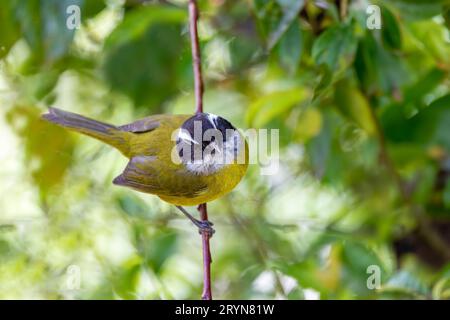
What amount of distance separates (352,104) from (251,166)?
2.28 ft

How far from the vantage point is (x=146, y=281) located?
2.28m

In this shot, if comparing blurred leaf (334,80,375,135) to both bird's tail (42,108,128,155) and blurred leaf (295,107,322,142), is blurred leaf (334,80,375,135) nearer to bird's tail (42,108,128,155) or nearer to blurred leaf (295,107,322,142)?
blurred leaf (295,107,322,142)

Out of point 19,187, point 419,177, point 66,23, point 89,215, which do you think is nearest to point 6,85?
point 19,187

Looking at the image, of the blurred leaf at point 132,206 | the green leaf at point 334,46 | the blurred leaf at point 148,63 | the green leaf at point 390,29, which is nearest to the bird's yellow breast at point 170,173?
the blurred leaf at point 132,206

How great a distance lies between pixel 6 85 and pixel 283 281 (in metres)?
1.07

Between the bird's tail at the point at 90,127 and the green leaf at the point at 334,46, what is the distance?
0.61 m

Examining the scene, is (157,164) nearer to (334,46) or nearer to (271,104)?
(271,104)

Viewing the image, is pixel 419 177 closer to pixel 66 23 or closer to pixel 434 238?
pixel 434 238

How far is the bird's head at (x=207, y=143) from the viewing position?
1839mm

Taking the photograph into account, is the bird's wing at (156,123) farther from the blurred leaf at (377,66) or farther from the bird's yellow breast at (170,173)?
the blurred leaf at (377,66)

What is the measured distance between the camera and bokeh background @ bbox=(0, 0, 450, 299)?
2020 mm

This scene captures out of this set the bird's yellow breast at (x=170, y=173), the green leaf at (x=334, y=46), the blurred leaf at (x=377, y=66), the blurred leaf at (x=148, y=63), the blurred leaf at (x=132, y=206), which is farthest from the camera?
the blurred leaf at (x=148, y=63)

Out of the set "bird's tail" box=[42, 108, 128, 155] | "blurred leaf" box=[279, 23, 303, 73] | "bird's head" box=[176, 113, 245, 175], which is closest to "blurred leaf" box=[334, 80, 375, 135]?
"blurred leaf" box=[279, 23, 303, 73]

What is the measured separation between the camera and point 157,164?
6.68 ft
